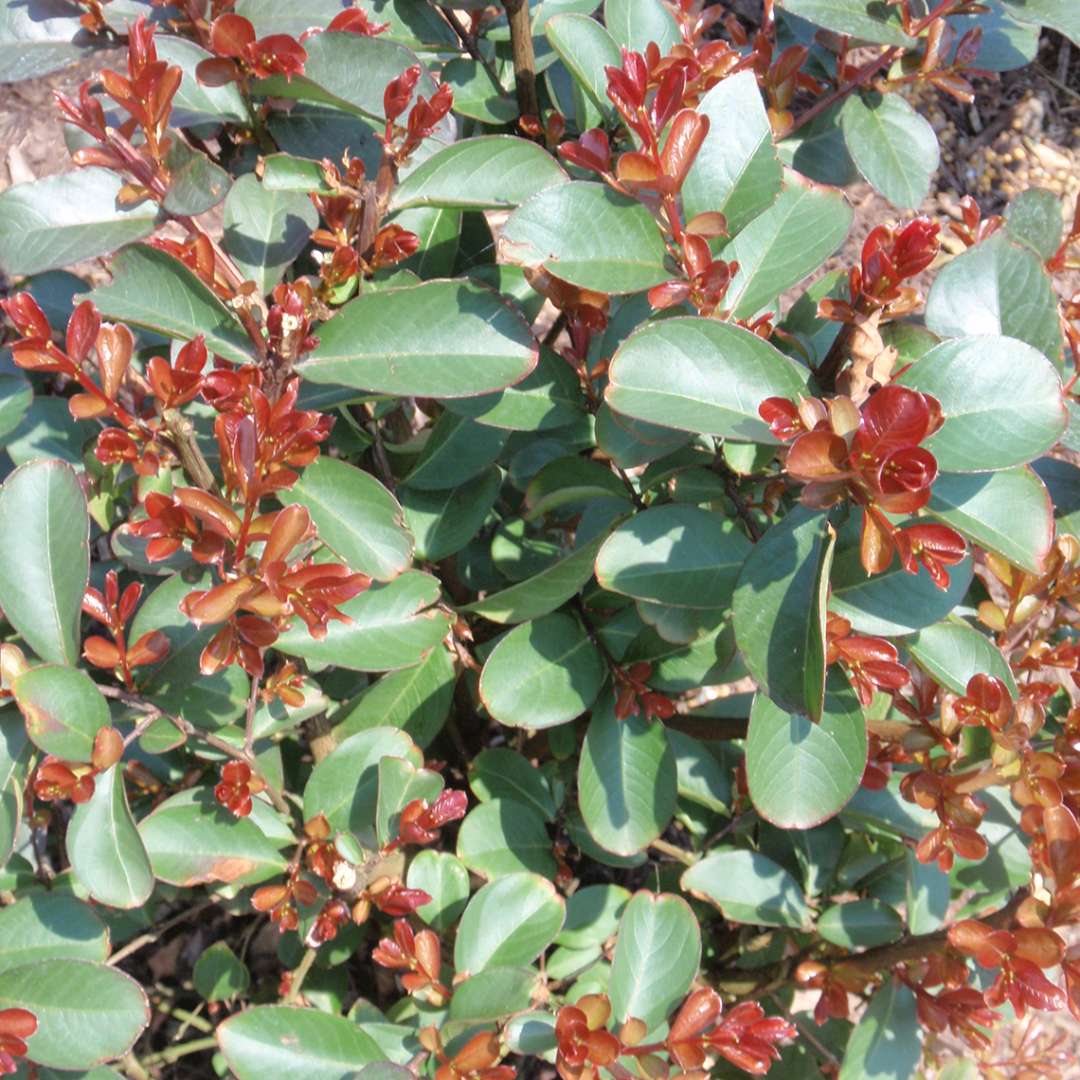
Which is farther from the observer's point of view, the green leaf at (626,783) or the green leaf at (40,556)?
the green leaf at (626,783)

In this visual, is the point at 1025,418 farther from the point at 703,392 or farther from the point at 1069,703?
the point at 1069,703

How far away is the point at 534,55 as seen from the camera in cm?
127

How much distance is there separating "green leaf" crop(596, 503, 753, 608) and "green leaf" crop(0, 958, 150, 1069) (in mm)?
583

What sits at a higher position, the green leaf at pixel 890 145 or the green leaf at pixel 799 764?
the green leaf at pixel 890 145

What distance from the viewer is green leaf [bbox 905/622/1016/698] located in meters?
0.95

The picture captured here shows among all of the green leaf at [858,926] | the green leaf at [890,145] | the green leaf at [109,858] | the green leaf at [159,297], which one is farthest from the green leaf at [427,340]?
the green leaf at [858,926]

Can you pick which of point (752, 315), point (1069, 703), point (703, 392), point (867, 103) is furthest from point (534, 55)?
point (1069, 703)

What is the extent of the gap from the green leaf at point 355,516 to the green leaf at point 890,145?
78 centimetres

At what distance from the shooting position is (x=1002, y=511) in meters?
0.83

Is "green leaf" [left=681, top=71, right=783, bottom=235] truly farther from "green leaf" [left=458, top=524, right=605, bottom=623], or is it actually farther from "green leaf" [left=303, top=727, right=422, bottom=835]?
"green leaf" [left=303, top=727, right=422, bottom=835]

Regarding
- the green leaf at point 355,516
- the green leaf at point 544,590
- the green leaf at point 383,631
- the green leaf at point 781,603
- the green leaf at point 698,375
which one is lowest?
the green leaf at point 383,631

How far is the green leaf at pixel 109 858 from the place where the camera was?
2.89 ft

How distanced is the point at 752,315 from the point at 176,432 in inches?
20.4

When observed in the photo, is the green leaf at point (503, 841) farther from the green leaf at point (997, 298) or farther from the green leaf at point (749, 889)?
the green leaf at point (997, 298)
